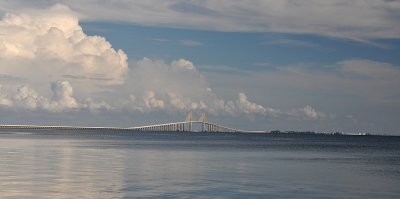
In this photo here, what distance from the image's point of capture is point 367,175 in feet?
213

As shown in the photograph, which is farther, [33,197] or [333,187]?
[333,187]

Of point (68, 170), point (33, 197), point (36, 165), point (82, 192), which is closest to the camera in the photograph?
point (33, 197)

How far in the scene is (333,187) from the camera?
51.2m

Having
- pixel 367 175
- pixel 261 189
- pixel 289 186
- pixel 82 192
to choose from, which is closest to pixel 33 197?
pixel 82 192

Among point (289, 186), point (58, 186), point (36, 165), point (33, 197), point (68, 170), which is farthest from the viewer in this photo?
point (36, 165)

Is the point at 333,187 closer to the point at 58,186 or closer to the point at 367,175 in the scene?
the point at 367,175

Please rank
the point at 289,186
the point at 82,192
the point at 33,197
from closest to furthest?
the point at 33,197
the point at 82,192
the point at 289,186

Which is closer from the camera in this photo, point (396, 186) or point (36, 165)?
point (396, 186)

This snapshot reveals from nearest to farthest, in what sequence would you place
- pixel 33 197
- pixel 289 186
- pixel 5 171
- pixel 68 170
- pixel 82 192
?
pixel 33 197 → pixel 82 192 → pixel 289 186 → pixel 5 171 → pixel 68 170

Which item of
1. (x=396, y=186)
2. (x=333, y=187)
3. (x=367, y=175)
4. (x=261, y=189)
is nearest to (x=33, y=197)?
(x=261, y=189)

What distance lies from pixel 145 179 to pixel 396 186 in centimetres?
2119

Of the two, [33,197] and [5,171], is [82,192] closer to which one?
[33,197]

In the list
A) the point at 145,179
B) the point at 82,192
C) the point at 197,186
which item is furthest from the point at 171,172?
the point at 82,192

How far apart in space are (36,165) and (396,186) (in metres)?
36.3
